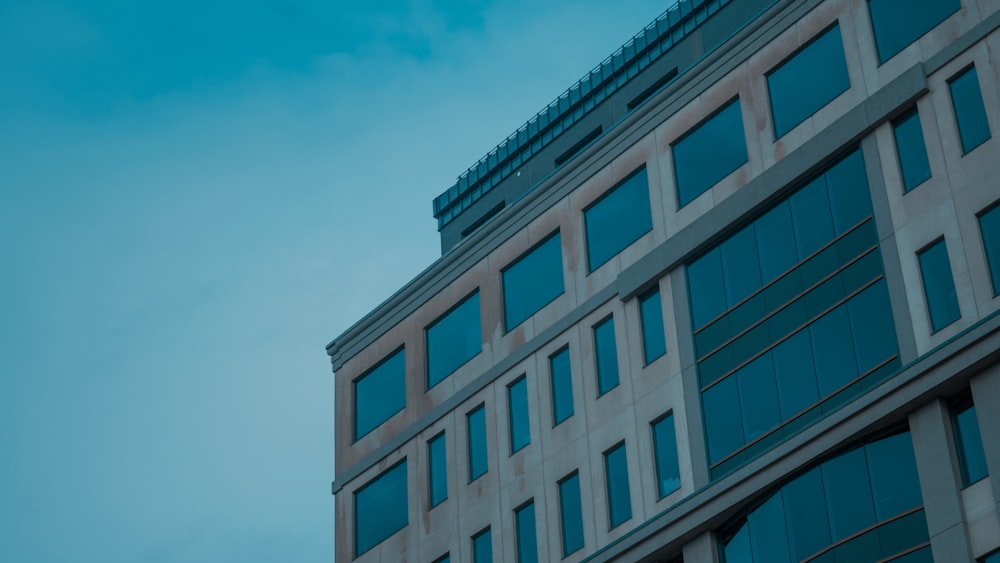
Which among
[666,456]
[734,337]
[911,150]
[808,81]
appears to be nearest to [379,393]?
[666,456]

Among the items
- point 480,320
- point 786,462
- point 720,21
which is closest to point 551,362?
point 480,320

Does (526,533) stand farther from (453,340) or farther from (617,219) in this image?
(617,219)

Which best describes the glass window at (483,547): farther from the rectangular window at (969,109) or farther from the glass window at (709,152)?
the rectangular window at (969,109)

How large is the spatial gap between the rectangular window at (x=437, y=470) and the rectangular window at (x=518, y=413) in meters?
2.92

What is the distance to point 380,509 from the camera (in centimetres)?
5541

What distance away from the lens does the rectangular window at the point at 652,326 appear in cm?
4809

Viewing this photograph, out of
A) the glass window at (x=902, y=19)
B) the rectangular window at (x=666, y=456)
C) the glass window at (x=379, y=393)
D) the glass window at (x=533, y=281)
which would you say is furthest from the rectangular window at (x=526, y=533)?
the glass window at (x=902, y=19)

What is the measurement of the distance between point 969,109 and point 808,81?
5.49 meters

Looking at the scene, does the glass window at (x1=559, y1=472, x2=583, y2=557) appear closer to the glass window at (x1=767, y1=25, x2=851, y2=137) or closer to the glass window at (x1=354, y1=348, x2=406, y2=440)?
the glass window at (x1=354, y1=348, x2=406, y2=440)

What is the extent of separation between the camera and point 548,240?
53156mm

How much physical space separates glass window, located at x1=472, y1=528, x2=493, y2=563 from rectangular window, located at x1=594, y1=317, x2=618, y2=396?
18.2ft

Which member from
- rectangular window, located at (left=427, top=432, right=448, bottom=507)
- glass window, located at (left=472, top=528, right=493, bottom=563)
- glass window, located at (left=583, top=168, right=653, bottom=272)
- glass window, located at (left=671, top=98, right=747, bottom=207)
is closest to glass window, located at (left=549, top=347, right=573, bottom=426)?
glass window, located at (left=583, top=168, right=653, bottom=272)

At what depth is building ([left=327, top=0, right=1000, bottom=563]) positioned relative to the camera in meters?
40.7

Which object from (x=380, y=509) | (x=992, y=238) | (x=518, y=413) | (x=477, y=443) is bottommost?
(x=992, y=238)
